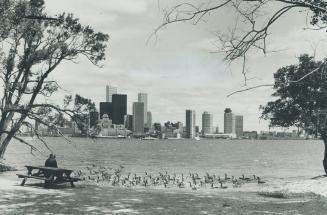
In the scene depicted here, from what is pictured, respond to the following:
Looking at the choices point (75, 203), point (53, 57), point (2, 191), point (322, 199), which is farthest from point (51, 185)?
point (322, 199)

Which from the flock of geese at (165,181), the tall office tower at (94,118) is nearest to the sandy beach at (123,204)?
the tall office tower at (94,118)

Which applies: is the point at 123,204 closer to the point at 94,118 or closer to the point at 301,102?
the point at 94,118

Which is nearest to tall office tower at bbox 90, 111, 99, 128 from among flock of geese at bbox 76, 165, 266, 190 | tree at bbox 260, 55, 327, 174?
flock of geese at bbox 76, 165, 266, 190

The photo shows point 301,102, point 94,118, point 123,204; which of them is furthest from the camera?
point 301,102

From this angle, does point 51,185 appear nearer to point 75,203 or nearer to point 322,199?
point 75,203

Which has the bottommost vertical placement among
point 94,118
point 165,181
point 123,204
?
point 165,181

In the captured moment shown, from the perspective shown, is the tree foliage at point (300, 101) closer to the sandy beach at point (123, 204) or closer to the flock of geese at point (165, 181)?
the flock of geese at point (165, 181)

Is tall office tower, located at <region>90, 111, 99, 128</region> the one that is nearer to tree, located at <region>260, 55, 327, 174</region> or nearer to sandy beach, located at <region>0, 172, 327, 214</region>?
sandy beach, located at <region>0, 172, 327, 214</region>

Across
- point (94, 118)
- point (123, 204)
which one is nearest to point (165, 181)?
point (94, 118)
